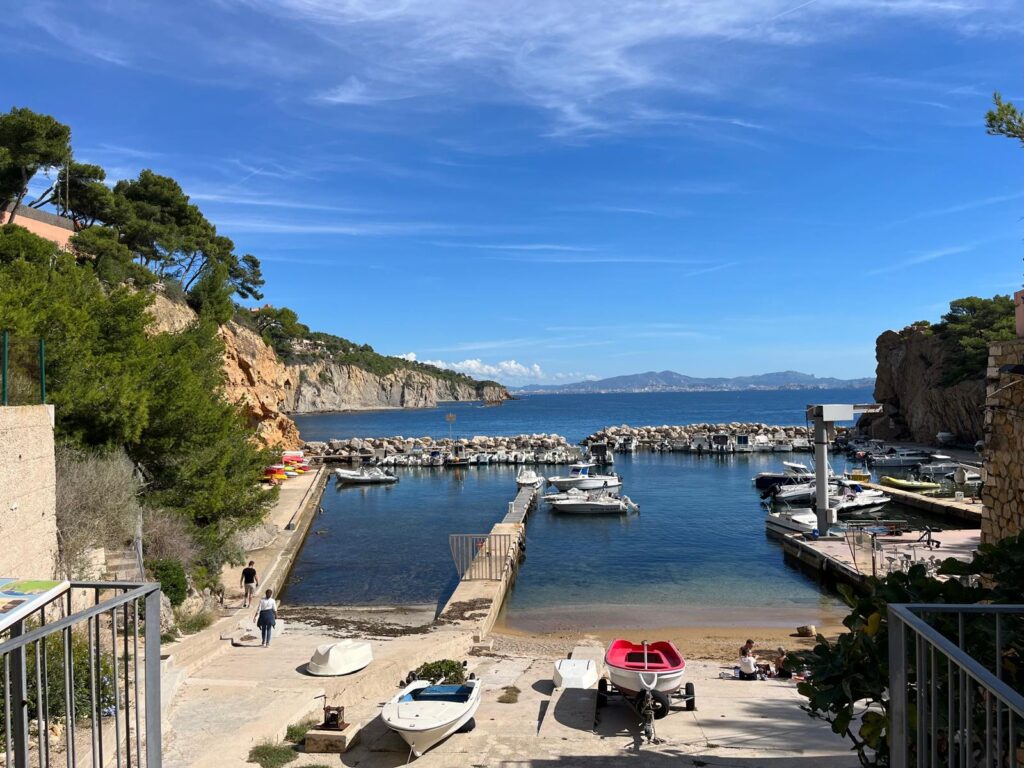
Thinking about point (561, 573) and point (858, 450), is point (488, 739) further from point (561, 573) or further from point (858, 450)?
point (858, 450)

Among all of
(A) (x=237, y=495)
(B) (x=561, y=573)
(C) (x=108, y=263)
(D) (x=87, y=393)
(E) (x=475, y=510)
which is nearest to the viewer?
(D) (x=87, y=393)

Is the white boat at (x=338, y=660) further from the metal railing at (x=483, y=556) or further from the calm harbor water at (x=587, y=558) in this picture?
the metal railing at (x=483, y=556)

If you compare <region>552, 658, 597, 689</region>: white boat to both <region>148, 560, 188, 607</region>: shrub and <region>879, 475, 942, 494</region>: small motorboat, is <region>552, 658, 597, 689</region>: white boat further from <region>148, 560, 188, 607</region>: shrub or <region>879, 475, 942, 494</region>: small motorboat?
<region>879, 475, 942, 494</region>: small motorboat

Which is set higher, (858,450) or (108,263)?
(108,263)

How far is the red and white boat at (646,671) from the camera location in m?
9.79

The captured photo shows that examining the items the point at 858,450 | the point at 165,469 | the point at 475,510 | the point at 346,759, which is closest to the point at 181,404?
the point at 165,469

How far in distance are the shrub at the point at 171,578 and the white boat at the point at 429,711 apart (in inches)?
257

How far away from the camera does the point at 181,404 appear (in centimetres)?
1673

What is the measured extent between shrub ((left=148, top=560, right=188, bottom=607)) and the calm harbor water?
6.78 m

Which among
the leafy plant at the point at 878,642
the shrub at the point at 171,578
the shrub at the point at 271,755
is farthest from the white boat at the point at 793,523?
the leafy plant at the point at 878,642

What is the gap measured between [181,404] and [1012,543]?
1624 centimetres

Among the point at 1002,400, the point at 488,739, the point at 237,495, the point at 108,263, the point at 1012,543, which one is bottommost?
the point at 488,739

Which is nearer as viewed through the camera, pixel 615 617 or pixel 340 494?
pixel 615 617

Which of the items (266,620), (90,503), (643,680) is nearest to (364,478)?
(266,620)
